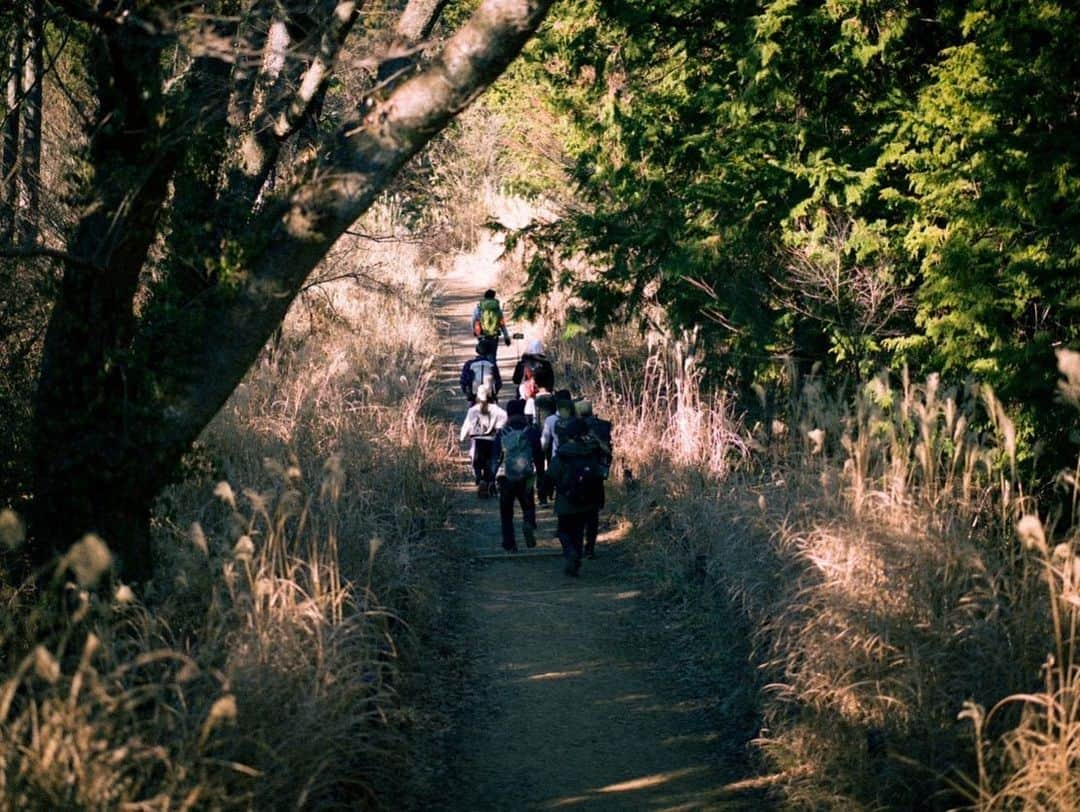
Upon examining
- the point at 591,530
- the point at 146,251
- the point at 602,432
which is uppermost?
the point at 146,251

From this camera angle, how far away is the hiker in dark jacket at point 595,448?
10.4 meters

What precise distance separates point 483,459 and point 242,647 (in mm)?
7823

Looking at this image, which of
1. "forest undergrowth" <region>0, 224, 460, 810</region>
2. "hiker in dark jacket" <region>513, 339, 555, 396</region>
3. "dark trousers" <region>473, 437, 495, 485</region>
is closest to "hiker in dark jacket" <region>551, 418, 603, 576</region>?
"forest undergrowth" <region>0, 224, 460, 810</region>

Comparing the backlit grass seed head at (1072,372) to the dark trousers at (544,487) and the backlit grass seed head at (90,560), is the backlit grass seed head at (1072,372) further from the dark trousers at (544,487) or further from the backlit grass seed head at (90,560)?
the dark trousers at (544,487)

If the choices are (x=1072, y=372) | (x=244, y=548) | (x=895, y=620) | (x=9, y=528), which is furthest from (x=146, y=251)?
(x=1072, y=372)

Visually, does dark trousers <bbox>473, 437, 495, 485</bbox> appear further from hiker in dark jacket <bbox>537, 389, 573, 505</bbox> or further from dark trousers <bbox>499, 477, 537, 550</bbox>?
dark trousers <bbox>499, 477, 537, 550</bbox>

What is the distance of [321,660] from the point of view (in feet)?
17.9

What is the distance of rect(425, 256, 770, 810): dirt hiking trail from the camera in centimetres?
627

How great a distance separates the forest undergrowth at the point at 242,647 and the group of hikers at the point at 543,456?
1.07 meters

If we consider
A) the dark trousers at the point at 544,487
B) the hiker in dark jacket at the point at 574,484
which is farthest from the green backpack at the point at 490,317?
the hiker in dark jacket at the point at 574,484

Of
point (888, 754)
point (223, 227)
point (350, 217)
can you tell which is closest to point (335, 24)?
point (223, 227)

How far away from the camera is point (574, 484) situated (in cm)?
1023

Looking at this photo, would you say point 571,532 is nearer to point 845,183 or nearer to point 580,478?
point 580,478

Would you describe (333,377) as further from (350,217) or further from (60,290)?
(350,217)
